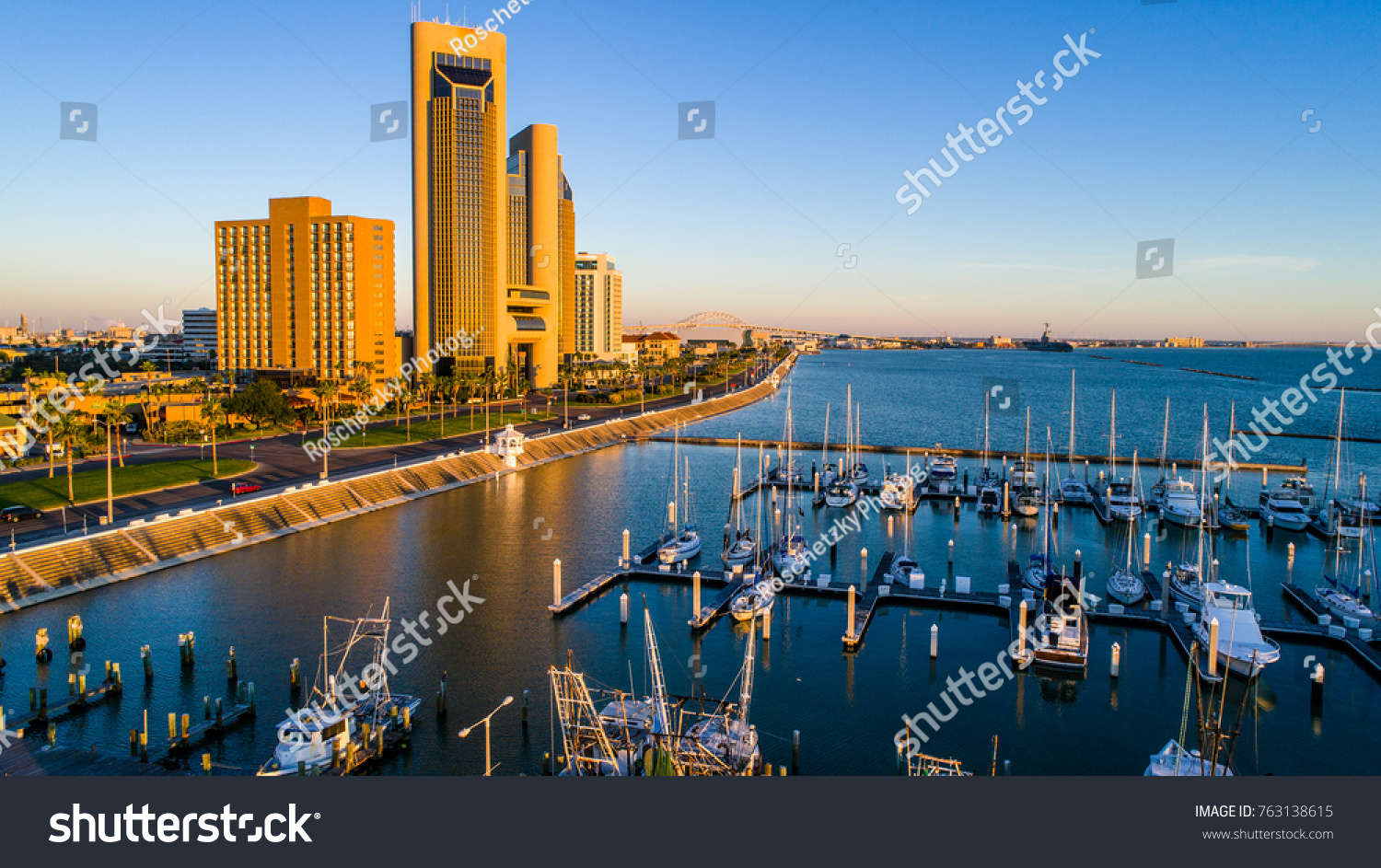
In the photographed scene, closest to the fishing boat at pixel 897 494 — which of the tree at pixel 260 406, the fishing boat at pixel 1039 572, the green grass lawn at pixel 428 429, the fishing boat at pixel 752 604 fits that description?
the fishing boat at pixel 1039 572

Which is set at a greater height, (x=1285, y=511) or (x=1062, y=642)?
(x=1285, y=511)

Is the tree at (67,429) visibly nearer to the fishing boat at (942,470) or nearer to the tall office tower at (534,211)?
the fishing boat at (942,470)

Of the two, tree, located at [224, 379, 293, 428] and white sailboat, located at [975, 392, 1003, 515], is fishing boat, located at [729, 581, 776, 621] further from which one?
tree, located at [224, 379, 293, 428]

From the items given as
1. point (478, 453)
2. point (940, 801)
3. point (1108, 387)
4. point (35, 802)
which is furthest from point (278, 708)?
point (1108, 387)

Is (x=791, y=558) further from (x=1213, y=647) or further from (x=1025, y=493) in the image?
(x=1025, y=493)

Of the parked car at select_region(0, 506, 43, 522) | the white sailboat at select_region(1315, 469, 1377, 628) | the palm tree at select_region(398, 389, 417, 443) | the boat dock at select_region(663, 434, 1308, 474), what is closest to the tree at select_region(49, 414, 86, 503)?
the parked car at select_region(0, 506, 43, 522)

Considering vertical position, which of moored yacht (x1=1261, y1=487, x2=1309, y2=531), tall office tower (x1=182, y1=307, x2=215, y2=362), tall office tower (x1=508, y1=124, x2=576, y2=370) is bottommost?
moored yacht (x1=1261, y1=487, x2=1309, y2=531)

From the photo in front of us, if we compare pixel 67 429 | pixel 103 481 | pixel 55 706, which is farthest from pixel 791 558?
pixel 67 429

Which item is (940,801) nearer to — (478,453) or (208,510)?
(208,510)

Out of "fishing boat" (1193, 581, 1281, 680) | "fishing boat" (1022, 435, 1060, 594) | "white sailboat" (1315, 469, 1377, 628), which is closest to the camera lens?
"fishing boat" (1193, 581, 1281, 680)
